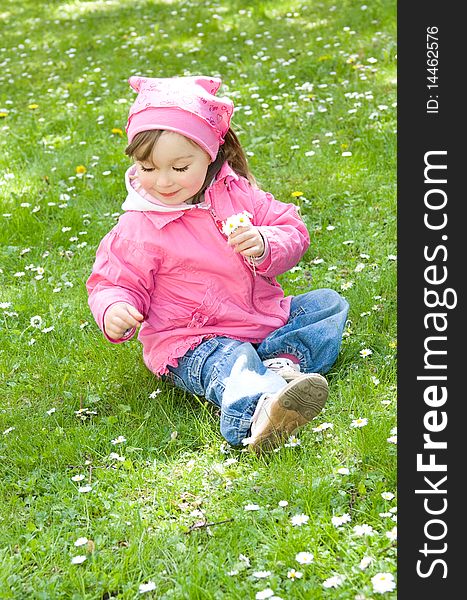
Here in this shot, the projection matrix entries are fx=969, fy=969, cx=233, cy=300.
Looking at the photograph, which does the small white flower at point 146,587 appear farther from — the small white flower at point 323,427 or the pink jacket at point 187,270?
the pink jacket at point 187,270

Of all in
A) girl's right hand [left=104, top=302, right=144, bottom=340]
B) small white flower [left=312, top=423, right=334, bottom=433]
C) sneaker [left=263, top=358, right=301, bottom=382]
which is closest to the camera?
small white flower [left=312, top=423, right=334, bottom=433]

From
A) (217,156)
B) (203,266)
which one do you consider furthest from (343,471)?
(217,156)

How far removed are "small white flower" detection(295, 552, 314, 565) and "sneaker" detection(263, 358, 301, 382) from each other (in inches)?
35.5

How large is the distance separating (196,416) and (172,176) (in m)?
0.83

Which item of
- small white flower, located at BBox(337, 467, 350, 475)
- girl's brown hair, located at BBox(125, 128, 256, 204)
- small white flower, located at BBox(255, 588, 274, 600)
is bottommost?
small white flower, located at BBox(337, 467, 350, 475)

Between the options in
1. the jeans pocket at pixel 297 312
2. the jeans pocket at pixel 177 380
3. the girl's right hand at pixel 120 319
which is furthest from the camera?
the jeans pocket at pixel 297 312

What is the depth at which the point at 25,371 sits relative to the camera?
3.85m

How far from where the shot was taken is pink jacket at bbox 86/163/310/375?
3418 millimetres

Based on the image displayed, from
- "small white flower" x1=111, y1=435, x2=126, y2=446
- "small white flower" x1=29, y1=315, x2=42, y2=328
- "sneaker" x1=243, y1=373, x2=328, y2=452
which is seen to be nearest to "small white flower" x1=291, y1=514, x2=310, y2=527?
"sneaker" x1=243, y1=373, x2=328, y2=452

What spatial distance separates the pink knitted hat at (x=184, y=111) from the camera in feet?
10.6

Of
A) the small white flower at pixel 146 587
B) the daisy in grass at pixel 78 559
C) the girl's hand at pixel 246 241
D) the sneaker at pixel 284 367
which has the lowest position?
the sneaker at pixel 284 367

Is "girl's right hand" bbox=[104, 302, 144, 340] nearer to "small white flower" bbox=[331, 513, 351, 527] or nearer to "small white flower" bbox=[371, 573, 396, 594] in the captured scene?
"small white flower" bbox=[331, 513, 351, 527]

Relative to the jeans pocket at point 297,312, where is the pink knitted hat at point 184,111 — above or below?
above

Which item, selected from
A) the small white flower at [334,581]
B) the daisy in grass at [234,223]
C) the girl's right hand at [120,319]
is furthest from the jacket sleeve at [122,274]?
the small white flower at [334,581]
